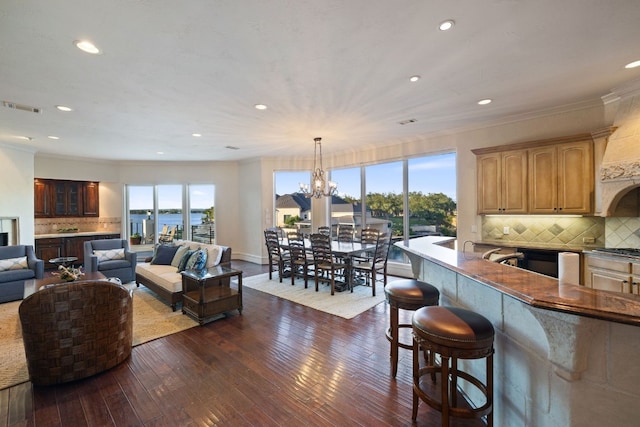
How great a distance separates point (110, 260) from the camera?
5453 mm

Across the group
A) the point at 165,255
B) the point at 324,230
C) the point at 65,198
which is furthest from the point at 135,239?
the point at 324,230

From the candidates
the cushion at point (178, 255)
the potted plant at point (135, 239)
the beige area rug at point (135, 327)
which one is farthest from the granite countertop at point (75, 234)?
the cushion at point (178, 255)

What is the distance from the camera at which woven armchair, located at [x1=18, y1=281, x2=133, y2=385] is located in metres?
2.34

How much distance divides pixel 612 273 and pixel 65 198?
36.1 ft

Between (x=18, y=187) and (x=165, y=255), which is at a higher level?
(x=18, y=187)

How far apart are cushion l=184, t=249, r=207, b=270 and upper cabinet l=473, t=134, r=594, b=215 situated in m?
4.53

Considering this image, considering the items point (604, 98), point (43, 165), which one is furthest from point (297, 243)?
point (43, 165)

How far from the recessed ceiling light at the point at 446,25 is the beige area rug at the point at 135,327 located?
13.8ft

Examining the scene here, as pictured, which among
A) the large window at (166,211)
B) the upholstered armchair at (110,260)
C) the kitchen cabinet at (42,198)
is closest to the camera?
the upholstered armchair at (110,260)

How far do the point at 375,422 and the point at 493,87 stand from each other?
3627 mm

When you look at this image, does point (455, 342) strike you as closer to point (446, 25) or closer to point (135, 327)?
point (446, 25)

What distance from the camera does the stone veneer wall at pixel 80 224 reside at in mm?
7098

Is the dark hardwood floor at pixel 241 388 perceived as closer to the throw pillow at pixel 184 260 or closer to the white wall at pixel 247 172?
the throw pillow at pixel 184 260

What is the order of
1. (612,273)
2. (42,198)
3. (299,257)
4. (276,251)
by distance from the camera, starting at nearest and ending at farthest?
(612,273)
(299,257)
(276,251)
(42,198)
